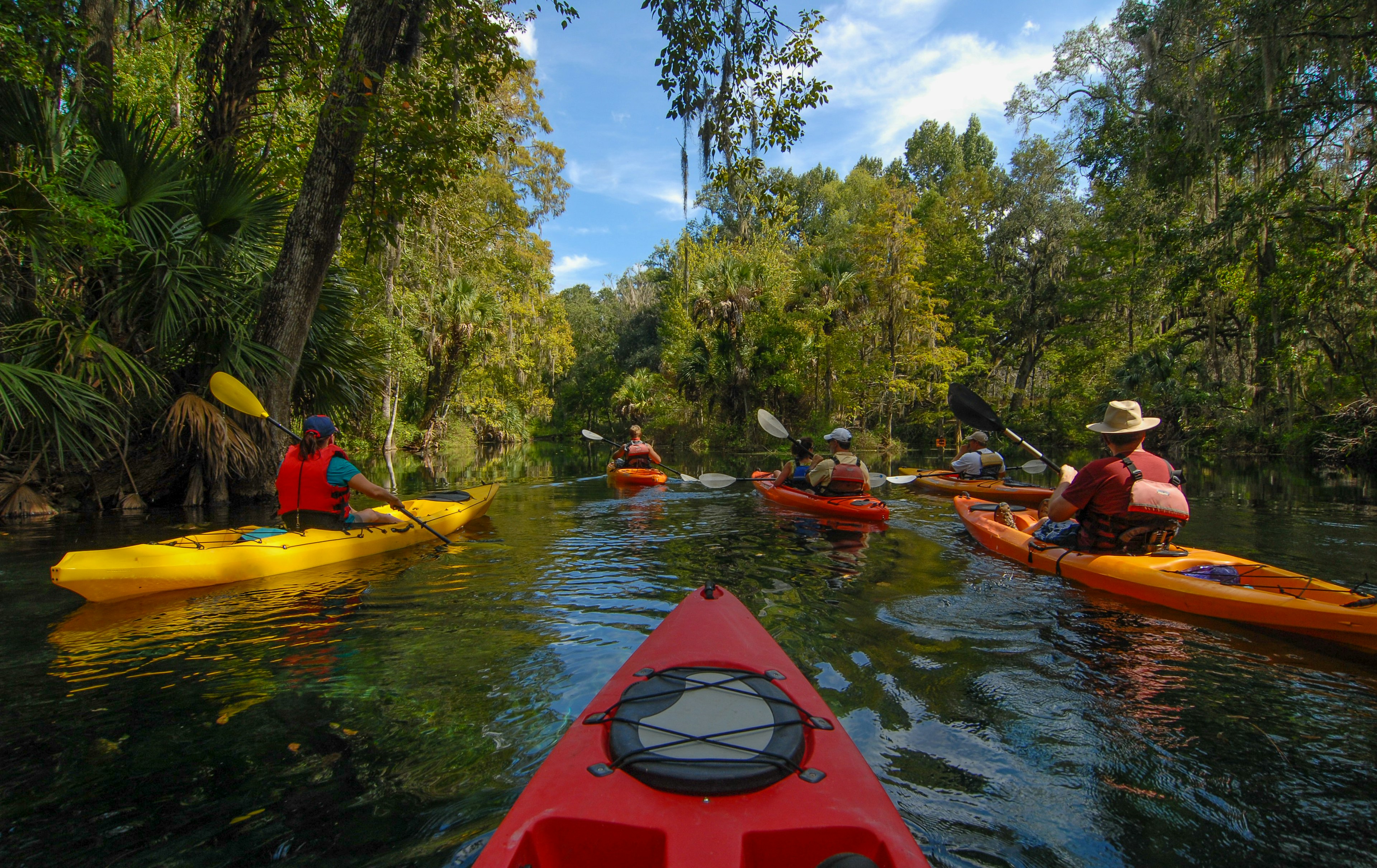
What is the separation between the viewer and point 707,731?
2.08 m

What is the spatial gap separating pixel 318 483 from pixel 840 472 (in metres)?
6.20

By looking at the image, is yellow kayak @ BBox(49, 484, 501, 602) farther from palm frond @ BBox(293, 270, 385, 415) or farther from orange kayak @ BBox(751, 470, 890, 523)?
orange kayak @ BBox(751, 470, 890, 523)

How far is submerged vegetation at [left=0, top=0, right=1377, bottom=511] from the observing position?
7.04 metres

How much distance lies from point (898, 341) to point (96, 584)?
24113 millimetres

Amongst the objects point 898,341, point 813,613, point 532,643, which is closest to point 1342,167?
point 898,341

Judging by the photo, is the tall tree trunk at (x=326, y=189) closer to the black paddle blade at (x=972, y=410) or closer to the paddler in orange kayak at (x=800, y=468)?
the paddler in orange kayak at (x=800, y=468)

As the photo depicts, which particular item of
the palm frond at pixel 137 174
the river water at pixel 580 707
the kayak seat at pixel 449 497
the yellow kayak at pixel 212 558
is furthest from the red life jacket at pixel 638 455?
the palm frond at pixel 137 174

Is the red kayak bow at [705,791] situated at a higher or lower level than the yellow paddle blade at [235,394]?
lower

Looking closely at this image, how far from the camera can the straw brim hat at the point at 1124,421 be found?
503 cm

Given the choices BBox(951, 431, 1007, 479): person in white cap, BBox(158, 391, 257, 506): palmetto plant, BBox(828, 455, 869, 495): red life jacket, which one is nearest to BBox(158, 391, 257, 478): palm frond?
BBox(158, 391, 257, 506): palmetto plant

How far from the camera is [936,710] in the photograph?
10.7ft

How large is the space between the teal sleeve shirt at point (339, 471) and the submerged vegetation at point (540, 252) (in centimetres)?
264

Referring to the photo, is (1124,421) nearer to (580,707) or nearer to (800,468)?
(580,707)

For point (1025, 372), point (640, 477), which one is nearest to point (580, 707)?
point (640, 477)
